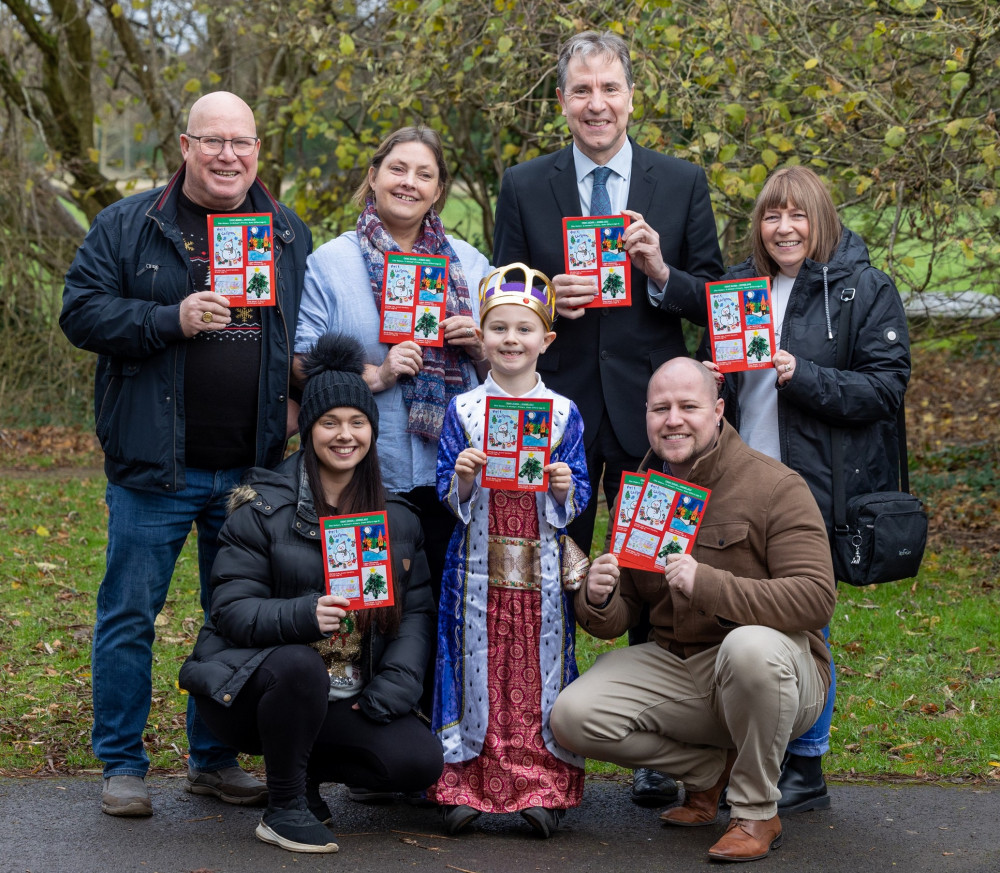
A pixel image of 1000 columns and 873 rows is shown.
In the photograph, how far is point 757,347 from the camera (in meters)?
4.40

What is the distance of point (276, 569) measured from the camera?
4.15 metres

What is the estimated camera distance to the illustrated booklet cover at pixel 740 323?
14.4 ft

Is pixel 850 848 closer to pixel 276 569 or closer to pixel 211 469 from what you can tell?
pixel 276 569

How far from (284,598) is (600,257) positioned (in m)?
1.64

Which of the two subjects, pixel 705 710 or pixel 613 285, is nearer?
pixel 705 710

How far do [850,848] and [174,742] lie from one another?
2.75 meters

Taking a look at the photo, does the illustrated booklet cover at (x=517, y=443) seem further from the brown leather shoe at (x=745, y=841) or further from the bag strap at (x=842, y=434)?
the brown leather shoe at (x=745, y=841)

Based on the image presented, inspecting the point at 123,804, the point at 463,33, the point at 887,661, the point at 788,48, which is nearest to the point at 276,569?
the point at 123,804

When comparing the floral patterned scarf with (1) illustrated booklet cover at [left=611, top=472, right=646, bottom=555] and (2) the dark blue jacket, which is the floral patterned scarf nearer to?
(2) the dark blue jacket

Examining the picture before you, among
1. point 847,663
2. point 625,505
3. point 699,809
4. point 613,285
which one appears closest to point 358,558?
point 625,505

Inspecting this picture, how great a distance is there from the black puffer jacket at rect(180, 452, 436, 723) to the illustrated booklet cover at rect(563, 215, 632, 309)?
105cm

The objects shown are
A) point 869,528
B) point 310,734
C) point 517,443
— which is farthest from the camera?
point 869,528

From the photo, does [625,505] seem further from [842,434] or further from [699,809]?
[699,809]

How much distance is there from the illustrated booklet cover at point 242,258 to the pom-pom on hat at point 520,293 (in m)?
0.74
